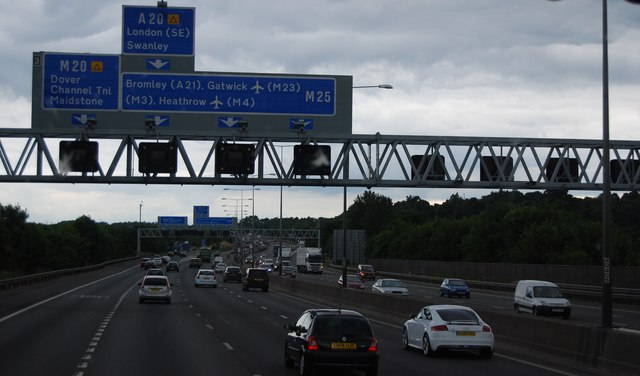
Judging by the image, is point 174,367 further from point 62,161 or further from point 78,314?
point 78,314

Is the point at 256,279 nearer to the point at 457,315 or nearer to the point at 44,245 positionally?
the point at 457,315

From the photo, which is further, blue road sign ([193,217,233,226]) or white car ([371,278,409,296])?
blue road sign ([193,217,233,226])

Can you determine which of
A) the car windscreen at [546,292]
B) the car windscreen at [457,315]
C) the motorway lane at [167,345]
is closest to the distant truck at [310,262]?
the motorway lane at [167,345]

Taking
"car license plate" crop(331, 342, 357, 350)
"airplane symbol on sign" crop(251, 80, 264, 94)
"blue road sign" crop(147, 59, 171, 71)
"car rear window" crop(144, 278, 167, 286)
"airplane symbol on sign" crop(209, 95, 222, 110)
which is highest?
"blue road sign" crop(147, 59, 171, 71)

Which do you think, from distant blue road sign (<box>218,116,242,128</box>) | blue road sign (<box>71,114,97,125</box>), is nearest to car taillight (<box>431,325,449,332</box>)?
distant blue road sign (<box>218,116,242,128</box>)

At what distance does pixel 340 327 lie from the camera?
17109 millimetres

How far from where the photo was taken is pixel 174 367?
60.1 ft

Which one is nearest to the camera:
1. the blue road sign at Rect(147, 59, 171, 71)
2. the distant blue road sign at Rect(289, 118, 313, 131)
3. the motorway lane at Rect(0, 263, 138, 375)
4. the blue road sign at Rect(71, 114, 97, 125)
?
the motorway lane at Rect(0, 263, 138, 375)

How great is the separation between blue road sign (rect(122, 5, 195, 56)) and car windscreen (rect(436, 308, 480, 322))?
45.6ft

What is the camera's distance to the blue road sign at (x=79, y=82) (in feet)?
100

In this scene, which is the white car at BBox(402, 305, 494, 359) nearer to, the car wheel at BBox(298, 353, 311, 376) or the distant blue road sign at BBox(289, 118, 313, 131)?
the car wheel at BBox(298, 353, 311, 376)

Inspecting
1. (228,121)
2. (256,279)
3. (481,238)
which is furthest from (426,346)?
(481,238)

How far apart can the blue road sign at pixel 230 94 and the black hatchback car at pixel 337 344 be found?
15.1 metres

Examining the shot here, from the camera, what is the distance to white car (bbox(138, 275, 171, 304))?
45.3 meters
